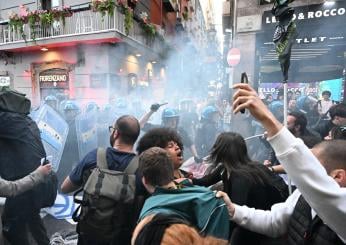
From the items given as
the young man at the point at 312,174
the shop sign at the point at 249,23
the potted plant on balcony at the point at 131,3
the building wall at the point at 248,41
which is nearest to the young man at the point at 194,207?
the young man at the point at 312,174

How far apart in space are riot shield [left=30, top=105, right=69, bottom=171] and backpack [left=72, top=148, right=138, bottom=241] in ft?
8.13

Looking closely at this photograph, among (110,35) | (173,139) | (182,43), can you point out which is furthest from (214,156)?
(182,43)

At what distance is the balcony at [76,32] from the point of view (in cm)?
1195

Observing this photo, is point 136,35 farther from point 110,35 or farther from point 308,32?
point 308,32

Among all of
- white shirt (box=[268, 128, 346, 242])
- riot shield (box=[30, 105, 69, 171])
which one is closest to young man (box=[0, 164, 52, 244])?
riot shield (box=[30, 105, 69, 171])

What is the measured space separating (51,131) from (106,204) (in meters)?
2.73

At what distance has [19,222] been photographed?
2.86 meters

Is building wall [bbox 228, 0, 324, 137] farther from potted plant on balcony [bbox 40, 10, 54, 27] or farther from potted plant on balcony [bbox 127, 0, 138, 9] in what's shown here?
potted plant on balcony [bbox 40, 10, 54, 27]

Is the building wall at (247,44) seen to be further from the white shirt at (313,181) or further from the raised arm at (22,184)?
the white shirt at (313,181)

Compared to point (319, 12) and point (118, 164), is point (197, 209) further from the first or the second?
point (319, 12)

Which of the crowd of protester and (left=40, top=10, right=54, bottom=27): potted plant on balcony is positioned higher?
(left=40, top=10, right=54, bottom=27): potted plant on balcony

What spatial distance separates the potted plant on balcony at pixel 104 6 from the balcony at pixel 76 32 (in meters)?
0.20

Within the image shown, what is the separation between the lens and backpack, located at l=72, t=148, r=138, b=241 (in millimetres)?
2006

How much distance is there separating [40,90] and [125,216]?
1447 cm
